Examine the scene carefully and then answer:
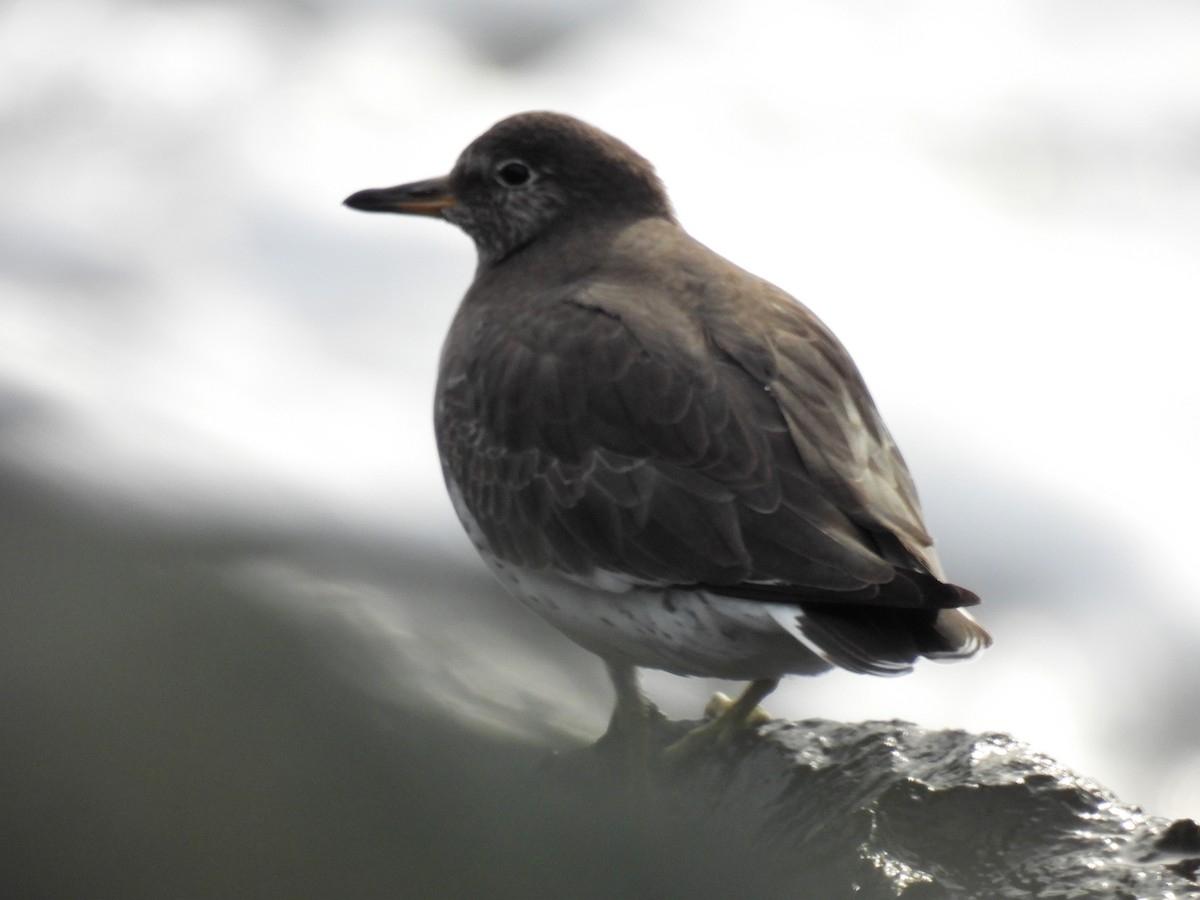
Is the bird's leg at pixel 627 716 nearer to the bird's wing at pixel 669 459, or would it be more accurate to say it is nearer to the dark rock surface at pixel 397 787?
the dark rock surface at pixel 397 787

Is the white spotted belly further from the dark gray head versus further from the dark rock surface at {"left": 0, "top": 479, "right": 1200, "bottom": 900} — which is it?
the dark gray head

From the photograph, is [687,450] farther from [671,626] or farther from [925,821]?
[925,821]

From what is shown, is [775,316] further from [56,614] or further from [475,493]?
[56,614]

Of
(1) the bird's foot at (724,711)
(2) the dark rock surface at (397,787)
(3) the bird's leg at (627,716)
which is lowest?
(2) the dark rock surface at (397,787)

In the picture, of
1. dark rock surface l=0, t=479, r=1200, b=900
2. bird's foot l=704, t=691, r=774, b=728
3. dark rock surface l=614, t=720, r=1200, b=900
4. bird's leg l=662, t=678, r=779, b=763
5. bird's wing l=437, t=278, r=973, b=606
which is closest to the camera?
dark rock surface l=0, t=479, r=1200, b=900

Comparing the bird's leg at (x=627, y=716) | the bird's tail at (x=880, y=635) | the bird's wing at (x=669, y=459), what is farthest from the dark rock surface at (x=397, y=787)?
the bird's wing at (x=669, y=459)

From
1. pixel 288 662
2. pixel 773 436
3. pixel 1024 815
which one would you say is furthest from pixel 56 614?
pixel 1024 815

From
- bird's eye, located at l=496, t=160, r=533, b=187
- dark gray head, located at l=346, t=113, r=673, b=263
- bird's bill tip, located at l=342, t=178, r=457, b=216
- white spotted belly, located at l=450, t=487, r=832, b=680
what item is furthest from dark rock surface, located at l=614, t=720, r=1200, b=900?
bird's bill tip, located at l=342, t=178, r=457, b=216
